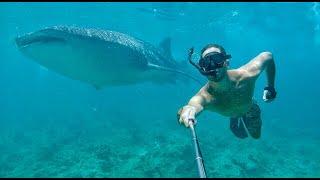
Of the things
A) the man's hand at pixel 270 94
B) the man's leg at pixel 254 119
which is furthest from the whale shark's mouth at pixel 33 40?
the man's hand at pixel 270 94

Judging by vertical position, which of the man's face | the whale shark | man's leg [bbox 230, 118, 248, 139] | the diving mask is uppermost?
the whale shark

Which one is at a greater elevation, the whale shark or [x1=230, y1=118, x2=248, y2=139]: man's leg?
the whale shark

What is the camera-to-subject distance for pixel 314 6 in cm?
3188

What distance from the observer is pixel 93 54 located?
32.6 ft

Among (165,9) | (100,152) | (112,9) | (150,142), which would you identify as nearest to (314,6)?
(165,9)

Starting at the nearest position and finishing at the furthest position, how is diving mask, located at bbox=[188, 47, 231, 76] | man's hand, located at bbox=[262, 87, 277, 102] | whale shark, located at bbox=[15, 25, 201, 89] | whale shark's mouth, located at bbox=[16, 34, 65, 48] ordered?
diving mask, located at bbox=[188, 47, 231, 76]
man's hand, located at bbox=[262, 87, 277, 102]
whale shark's mouth, located at bbox=[16, 34, 65, 48]
whale shark, located at bbox=[15, 25, 201, 89]

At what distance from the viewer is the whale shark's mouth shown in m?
8.83

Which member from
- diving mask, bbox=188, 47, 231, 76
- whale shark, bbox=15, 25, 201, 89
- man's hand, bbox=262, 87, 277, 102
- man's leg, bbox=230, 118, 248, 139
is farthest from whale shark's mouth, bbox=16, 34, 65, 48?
diving mask, bbox=188, 47, 231, 76

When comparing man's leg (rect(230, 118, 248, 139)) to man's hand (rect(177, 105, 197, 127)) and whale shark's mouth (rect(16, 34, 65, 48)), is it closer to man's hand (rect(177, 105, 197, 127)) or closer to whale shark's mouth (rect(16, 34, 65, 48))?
man's hand (rect(177, 105, 197, 127))

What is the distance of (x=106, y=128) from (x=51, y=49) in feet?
36.2

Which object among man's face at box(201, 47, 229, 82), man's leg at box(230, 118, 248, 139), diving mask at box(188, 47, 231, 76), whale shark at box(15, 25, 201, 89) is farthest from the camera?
whale shark at box(15, 25, 201, 89)

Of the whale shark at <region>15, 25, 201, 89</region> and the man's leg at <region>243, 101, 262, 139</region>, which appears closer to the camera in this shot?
the man's leg at <region>243, 101, 262, 139</region>

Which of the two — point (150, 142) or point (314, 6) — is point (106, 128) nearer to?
point (150, 142)

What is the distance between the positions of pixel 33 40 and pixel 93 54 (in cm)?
182
